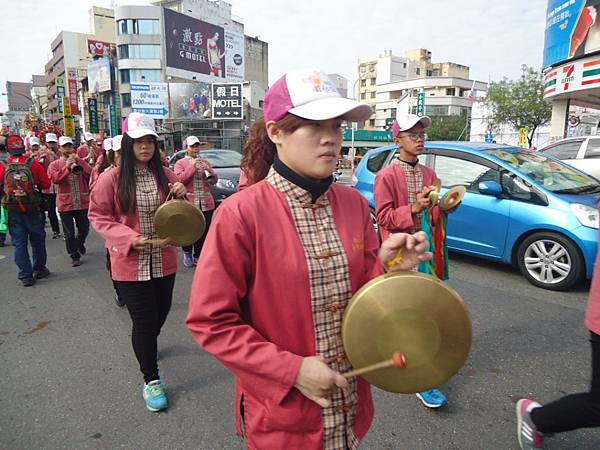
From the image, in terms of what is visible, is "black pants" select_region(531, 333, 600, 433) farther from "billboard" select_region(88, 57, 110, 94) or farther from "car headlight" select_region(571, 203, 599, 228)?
"billboard" select_region(88, 57, 110, 94)

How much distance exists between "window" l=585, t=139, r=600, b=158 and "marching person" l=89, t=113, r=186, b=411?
10.4m

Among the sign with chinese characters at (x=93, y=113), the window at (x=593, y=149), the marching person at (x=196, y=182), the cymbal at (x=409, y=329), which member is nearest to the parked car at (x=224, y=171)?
the marching person at (x=196, y=182)

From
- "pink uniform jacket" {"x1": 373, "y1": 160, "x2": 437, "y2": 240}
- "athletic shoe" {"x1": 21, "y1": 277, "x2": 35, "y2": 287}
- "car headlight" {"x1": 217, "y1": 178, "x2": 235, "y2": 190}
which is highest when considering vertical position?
"pink uniform jacket" {"x1": 373, "y1": 160, "x2": 437, "y2": 240}

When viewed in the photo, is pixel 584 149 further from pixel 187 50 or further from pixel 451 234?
pixel 187 50

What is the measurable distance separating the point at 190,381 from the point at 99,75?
5643 cm

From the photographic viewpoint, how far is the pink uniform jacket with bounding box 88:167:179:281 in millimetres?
2637

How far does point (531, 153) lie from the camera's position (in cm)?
600

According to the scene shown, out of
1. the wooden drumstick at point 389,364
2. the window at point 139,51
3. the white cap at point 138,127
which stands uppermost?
the window at point 139,51

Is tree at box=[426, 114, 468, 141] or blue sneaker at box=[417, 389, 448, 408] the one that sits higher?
tree at box=[426, 114, 468, 141]

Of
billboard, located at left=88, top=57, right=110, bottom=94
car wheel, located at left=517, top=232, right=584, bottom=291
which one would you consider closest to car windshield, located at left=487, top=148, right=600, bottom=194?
car wheel, located at left=517, top=232, right=584, bottom=291

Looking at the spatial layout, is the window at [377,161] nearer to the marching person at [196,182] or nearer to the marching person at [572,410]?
the marching person at [196,182]

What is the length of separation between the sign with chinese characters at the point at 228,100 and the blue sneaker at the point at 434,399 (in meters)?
38.8

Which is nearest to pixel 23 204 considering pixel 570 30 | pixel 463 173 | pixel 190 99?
pixel 463 173

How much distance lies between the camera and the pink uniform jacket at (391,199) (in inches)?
108
